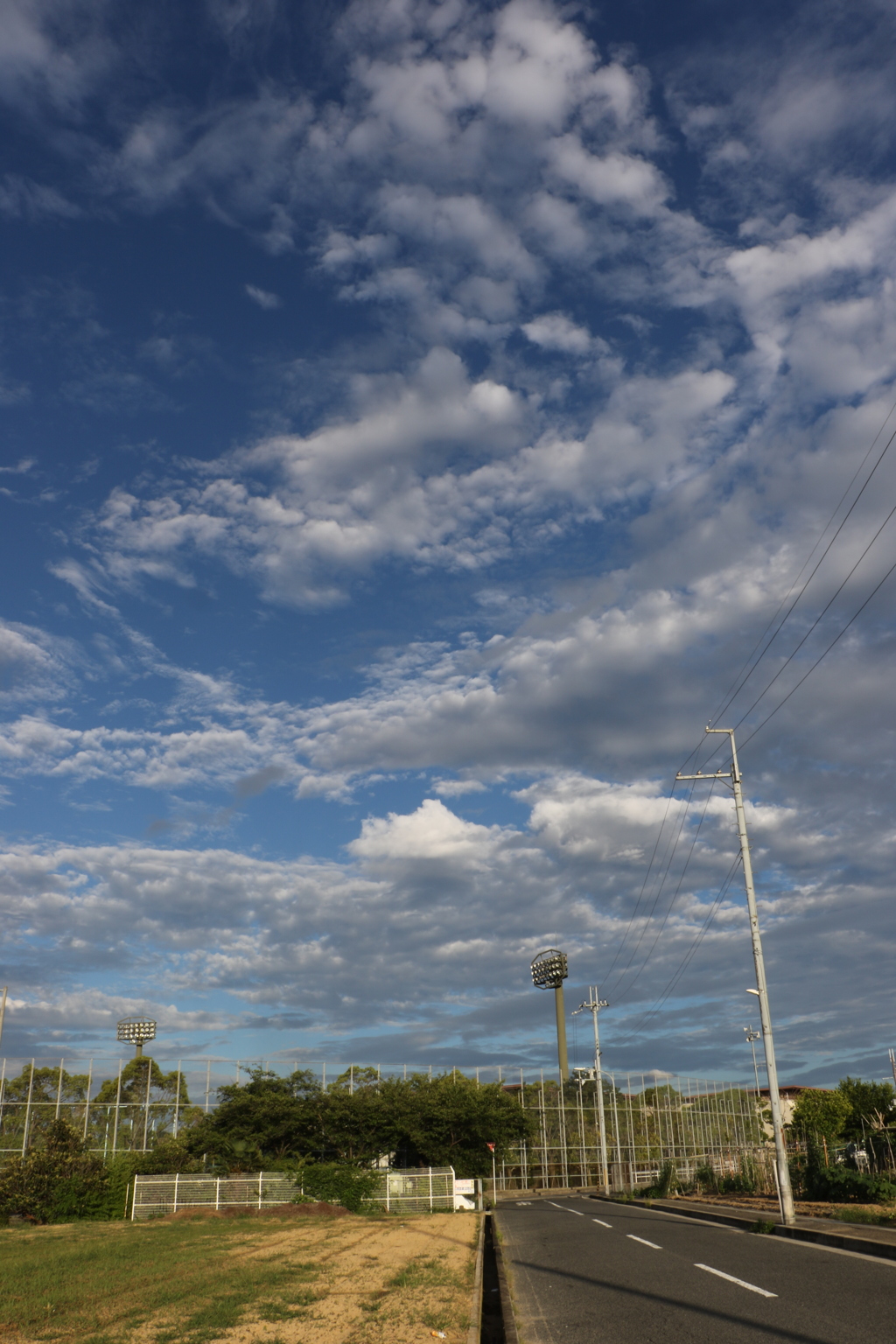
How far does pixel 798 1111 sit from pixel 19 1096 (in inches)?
3482

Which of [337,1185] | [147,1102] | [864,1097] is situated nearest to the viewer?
[337,1185]

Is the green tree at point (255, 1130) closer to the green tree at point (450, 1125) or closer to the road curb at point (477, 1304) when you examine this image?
the green tree at point (450, 1125)

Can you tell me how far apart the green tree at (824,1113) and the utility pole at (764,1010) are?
8437 centimetres

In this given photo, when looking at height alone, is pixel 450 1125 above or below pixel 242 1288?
below

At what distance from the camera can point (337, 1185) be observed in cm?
4350

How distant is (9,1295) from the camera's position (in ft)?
49.6

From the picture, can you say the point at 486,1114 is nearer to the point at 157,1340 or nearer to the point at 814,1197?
the point at 814,1197

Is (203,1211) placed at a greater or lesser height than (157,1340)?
lesser

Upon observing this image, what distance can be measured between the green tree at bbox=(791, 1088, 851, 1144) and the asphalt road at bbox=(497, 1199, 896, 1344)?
9372 cm

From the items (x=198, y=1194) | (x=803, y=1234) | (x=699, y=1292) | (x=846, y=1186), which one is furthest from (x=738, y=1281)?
(x=198, y=1194)

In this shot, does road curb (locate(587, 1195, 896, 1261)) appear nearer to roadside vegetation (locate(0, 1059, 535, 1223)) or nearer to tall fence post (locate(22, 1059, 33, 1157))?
roadside vegetation (locate(0, 1059, 535, 1223))

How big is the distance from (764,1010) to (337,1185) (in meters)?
27.2

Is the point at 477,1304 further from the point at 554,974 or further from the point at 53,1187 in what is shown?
the point at 554,974

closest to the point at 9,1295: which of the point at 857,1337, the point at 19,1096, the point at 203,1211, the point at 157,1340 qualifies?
the point at 157,1340
